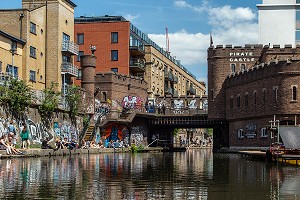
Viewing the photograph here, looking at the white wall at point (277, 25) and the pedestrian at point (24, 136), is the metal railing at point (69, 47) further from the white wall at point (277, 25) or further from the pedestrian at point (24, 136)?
the white wall at point (277, 25)

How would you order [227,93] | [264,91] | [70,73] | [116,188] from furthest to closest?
1. [227,93]
2. [70,73]
3. [264,91]
4. [116,188]

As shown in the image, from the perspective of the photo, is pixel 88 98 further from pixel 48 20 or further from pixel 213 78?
pixel 213 78

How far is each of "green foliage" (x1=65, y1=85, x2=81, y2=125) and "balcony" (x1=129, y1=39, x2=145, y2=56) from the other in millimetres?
27199

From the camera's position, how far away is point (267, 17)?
90875 millimetres

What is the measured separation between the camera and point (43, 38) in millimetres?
62875

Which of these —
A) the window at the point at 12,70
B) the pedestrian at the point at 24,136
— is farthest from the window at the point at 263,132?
the pedestrian at the point at 24,136

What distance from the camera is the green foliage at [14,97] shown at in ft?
143

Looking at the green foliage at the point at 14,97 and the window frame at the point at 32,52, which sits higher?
the window frame at the point at 32,52

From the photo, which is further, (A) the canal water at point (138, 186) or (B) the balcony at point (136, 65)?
(B) the balcony at point (136, 65)

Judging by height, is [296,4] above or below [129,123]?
above

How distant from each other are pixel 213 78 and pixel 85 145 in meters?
22.2

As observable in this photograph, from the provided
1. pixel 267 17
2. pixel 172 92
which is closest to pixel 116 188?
pixel 267 17

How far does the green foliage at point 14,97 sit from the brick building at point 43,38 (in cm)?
1143

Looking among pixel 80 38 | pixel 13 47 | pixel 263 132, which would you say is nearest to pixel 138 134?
pixel 263 132
